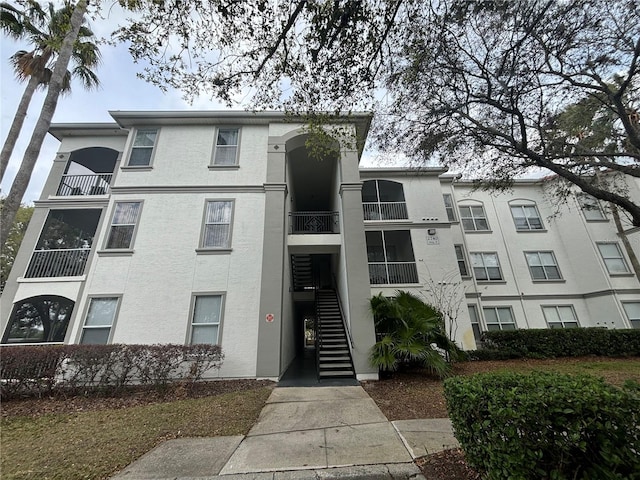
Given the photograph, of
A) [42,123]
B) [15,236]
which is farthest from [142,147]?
[15,236]

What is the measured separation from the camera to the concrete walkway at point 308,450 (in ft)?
10.8

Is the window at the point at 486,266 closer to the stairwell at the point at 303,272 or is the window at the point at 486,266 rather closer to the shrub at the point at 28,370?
the stairwell at the point at 303,272

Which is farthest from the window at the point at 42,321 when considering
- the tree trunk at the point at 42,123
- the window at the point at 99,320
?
the tree trunk at the point at 42,123

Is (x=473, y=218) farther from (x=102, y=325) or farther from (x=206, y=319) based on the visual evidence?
(x=102, y=325)

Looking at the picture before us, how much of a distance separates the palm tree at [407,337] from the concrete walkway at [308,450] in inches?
105

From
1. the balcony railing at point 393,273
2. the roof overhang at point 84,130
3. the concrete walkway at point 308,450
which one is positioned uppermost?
the roof overhang at point 84,130

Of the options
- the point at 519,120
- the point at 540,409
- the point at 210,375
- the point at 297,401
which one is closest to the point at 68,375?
the point at 210,375

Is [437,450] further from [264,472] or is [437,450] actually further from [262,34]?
[262,34]

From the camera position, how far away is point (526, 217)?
16453mm

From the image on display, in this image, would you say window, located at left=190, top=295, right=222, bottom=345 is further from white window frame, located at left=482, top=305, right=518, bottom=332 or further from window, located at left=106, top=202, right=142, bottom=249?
white window frame, located at left=482, top=305, right=518, bottom=332

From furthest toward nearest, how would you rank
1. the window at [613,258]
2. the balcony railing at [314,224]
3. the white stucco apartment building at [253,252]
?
1. the window at [613,258]
2. the balcony railing at [314,224]
3. the white stucco apartment building at [253,252]

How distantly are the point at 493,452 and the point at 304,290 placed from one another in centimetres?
1149

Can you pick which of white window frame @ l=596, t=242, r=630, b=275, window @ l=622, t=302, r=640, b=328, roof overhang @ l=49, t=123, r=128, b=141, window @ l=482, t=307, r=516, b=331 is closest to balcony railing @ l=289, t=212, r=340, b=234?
roof overhang @ l=49, t=123, r=128, b=141

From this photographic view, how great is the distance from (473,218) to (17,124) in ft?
64.3
